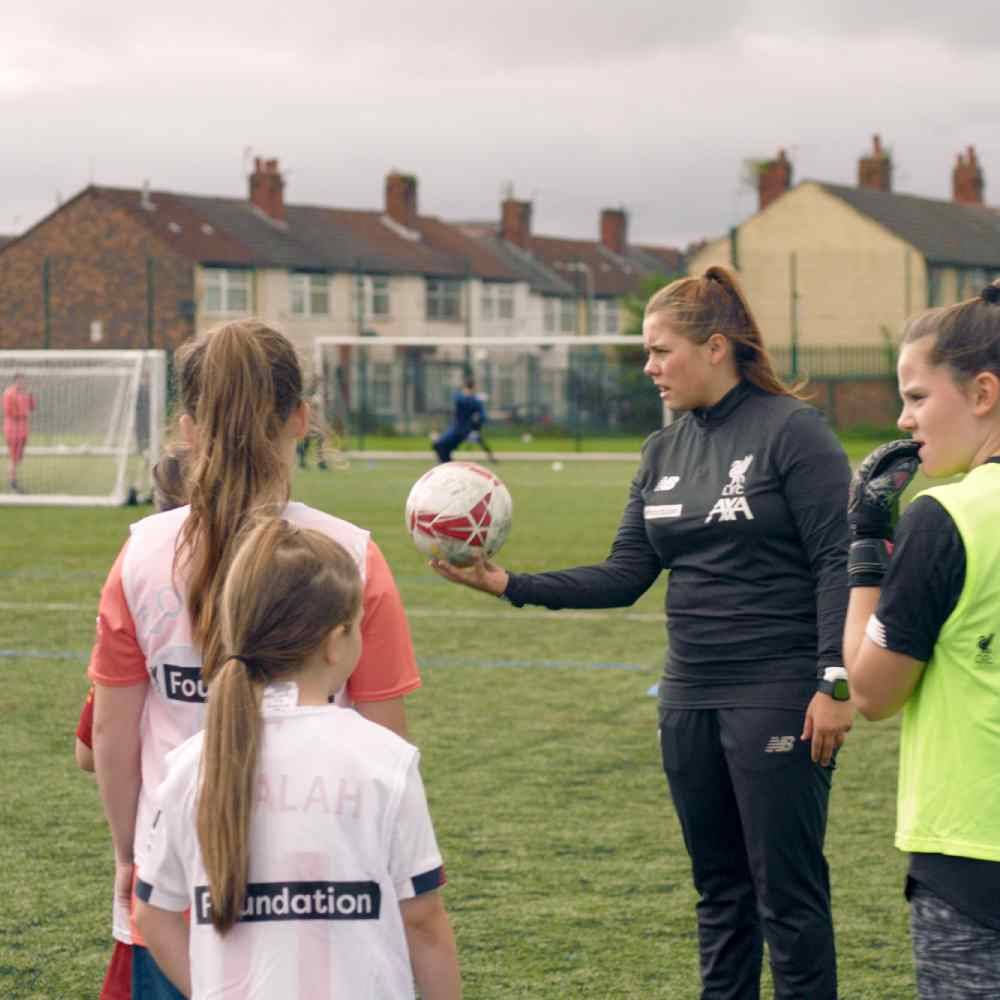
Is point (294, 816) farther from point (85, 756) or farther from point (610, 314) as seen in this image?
point (610, 314)

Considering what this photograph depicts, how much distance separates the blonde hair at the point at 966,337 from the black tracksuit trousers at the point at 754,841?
1.52 meters

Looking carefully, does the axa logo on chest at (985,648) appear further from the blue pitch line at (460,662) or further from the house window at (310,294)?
the house window at (310,294)

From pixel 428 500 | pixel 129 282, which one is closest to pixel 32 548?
pixel 428 500

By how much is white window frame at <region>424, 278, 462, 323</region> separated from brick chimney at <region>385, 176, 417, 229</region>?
4.19 meters

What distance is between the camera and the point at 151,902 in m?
2.88

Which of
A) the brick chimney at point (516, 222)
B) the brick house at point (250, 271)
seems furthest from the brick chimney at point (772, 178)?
the brick chimney at point (516, 222)

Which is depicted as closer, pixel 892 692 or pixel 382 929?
pixel 382 929

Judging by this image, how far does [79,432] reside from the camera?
85.6ft

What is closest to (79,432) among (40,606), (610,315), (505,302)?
(40,606)

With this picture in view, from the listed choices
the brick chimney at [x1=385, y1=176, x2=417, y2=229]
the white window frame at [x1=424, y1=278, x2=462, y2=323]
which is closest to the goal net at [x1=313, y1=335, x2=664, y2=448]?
the white window frame at [x1=424, y1=278, x2=462, y2=323]

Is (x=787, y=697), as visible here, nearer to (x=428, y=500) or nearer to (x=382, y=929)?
(x=428, y=500)

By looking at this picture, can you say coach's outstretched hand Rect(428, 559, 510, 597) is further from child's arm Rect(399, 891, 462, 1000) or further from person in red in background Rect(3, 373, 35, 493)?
person in red in background Rect(3, 373, 35, 493)

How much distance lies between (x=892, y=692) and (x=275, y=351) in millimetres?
1287

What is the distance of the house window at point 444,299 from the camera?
72.9 metres
